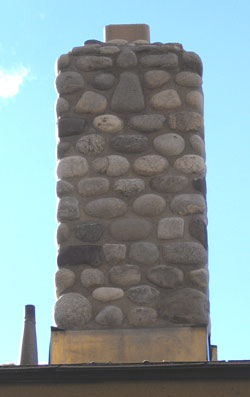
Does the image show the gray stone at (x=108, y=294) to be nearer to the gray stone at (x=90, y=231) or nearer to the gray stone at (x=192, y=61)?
the gray stone at (x=90, y=231)

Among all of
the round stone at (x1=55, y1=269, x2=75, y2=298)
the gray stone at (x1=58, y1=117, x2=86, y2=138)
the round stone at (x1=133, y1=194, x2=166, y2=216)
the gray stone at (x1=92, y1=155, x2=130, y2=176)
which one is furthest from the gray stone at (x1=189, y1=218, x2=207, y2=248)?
the gray stone at (x1=58, y1=117, x2=86, y2=138)

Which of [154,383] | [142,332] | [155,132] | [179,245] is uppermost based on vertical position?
[155,132]

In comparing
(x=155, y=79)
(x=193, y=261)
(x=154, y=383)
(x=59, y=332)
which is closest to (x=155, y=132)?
(x=155, y=79)

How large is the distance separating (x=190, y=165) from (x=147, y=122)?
34 centimetres

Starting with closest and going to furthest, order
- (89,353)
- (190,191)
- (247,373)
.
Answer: (247,373), (89,353), (190,191)

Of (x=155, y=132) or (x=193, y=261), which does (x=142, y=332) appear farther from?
(x=155, y=132)

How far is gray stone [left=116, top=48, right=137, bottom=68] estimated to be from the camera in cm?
748

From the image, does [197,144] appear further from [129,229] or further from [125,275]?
[125,275]

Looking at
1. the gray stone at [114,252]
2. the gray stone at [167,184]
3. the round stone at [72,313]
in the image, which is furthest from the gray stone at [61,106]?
the round stone at [72,313]

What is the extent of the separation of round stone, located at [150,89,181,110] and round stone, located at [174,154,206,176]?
31 centimetres

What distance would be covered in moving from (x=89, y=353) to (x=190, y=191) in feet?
3.62

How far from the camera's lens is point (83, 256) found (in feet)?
23.1

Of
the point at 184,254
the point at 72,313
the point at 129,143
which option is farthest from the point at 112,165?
the point at 72,313

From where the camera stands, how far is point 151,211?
7.12m
